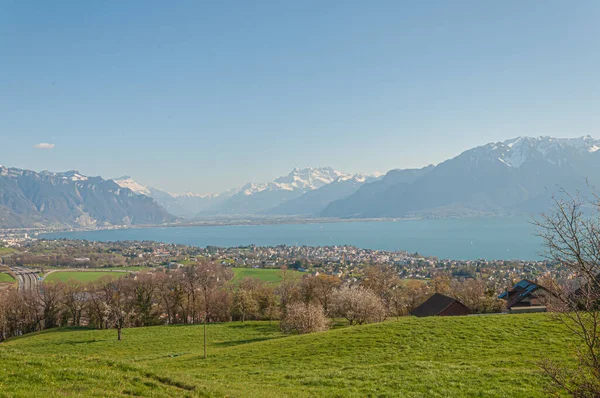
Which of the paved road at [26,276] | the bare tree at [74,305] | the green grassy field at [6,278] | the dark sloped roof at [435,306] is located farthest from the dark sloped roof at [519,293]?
the green grassy field at [6,278]

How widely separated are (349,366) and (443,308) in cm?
2663

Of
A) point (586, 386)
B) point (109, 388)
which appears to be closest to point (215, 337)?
point (109, 388)

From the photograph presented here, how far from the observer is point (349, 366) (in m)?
17.2

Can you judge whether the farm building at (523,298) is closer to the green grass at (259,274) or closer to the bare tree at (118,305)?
the bare tree at (118,305)

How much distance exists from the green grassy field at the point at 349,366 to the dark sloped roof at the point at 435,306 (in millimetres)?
15153

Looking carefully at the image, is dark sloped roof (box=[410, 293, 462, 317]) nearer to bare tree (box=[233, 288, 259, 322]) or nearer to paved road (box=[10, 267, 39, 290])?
bare tree (box=[233, 288, 259, 322])

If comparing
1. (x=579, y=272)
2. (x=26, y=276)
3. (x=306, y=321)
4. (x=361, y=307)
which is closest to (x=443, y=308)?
(x=361, y=307)

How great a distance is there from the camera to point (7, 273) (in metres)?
102

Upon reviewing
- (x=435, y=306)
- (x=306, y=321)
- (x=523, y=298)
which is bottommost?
(x=435, y=306)

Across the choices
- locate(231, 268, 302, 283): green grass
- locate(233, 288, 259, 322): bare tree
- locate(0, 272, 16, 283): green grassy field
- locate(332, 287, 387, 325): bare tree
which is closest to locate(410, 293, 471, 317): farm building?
locate(332, 287, 387, 325): bare tree

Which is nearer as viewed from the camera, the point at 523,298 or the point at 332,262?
the point at 523,298

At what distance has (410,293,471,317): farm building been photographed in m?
39.7

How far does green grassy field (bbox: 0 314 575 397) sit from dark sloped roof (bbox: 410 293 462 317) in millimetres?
15153

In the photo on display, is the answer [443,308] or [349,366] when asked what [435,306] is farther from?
[349,366]
